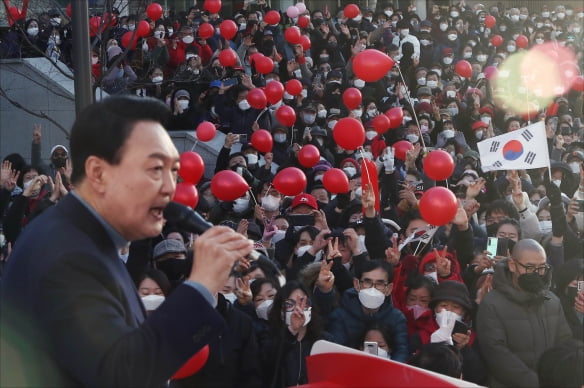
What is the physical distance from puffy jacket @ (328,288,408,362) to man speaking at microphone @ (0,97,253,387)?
11.7ft

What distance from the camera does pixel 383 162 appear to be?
10.2 metres

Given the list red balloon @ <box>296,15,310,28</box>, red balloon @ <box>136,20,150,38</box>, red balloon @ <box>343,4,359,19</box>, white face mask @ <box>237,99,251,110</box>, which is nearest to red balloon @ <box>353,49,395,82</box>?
white face mask @ <box>237,99,251,110</box>

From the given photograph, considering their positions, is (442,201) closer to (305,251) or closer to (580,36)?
(305,251)

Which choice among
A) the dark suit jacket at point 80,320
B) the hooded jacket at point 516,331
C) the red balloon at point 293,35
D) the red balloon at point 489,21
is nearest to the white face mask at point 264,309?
the hooded jacket at point 516,331

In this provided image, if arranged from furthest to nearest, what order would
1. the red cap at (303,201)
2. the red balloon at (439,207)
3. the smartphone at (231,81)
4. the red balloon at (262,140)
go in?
the smartphone at (231,81)
the red balloon at (262,140)
the red cap at (303,201)
the red balloon at (439,207)

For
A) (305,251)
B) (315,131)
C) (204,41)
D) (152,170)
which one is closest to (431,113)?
(315,131)

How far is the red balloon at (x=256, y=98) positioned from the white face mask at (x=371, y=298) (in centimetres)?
565

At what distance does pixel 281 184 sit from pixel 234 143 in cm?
223

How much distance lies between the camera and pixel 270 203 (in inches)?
346

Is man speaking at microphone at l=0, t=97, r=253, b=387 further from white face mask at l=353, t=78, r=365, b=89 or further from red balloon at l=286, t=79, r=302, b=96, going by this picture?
white face mask at l=353, t=78, r=365, b=89

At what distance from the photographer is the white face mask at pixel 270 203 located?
879 cm

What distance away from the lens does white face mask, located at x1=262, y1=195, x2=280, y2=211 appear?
879 cm

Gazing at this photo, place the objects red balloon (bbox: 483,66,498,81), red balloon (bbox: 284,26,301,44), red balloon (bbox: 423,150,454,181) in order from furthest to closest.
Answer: red balloon (bbox: 483,66,498,81)
red balloon (bbox: 284,26,301,44)
red balloon (bbox: 423,150,454,181)

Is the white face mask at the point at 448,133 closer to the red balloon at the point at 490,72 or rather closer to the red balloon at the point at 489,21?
the red balloon at the point at 490,72
